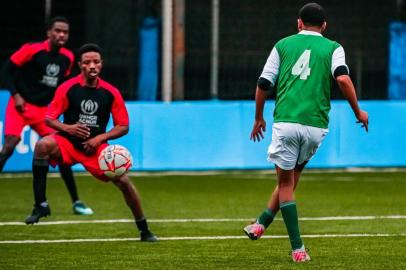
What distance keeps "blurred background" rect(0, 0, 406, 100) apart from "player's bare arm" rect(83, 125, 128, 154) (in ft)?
37.5

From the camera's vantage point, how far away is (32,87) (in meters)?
15.0

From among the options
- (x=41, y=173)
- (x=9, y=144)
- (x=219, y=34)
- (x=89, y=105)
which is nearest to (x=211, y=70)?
(x=219, y=34)

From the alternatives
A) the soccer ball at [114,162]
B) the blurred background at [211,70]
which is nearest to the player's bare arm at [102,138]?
the soccer ball at [114,162]

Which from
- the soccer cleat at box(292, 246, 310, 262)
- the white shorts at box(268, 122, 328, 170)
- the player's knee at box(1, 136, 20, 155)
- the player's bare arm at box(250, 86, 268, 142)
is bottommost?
the soccer cleat at box(292, 246, 310, 262)

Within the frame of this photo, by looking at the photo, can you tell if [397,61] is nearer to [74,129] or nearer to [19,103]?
[19,103]

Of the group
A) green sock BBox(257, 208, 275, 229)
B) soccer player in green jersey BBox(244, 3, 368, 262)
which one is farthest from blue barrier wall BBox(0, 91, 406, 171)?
soccer player in green jersey BBox(244, 3, 368, 262)

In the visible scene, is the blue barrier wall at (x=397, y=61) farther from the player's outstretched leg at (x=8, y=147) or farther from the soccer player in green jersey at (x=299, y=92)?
the soccer player in green jersey at (x=299, y=92)

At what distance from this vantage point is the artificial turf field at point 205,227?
9891mm

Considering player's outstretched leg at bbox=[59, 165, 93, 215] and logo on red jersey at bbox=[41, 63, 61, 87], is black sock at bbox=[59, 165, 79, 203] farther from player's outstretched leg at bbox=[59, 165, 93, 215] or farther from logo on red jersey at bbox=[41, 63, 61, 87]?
logo on red jersey at bbox=[41, 63, 61, 87]

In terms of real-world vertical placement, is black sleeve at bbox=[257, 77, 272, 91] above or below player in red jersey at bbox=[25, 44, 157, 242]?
above

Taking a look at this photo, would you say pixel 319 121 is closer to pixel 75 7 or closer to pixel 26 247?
pixel 26 247

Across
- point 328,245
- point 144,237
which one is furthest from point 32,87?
point 328,245

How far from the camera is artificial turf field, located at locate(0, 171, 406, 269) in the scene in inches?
389

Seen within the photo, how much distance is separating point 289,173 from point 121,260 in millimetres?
1461
